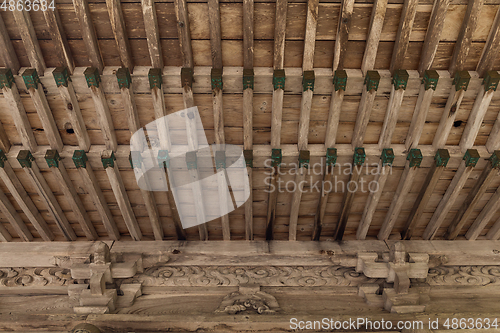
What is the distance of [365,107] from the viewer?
3.26m

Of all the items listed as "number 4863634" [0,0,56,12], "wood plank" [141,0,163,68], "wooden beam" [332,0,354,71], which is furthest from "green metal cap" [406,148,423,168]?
"number 4863634" [0,0,56,12]

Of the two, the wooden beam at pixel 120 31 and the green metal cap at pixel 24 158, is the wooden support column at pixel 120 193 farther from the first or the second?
the wooden beam at pixel 120 31

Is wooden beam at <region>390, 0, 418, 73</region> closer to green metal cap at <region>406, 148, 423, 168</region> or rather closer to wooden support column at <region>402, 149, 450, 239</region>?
green metal cap at <region>406, 148, 423, 168</region>

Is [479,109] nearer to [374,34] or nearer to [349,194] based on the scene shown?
[374,34]

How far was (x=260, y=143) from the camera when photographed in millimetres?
3678

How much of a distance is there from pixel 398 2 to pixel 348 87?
774 mm

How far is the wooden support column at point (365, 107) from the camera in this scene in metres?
3.08

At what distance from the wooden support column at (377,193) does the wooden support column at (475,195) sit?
102 cm

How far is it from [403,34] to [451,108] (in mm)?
897

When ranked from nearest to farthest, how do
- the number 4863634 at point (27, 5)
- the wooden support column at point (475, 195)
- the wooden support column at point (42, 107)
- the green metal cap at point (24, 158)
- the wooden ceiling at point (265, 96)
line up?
the number 4863634 at point (27, 5), the wooden ceiling at point (265, 96), the wooden support column at point (42, 107), the green metal cap at point (24, 158), the wooden support column at point (475, 195)

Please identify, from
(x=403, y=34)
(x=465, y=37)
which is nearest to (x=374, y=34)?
(x=403, y=34)

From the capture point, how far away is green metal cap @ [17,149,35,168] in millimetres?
3527

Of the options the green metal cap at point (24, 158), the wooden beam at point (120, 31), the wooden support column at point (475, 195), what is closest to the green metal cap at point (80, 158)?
the green metal cap at point (24, 158)

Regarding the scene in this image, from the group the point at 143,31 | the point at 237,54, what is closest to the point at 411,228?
the point at 237,54
